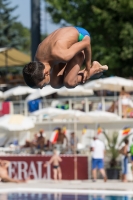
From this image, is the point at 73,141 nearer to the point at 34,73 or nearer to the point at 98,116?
the point at 98,116

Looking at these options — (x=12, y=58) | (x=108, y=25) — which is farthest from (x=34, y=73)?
(x=12, y=58)

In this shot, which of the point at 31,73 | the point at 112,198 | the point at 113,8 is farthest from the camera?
the point at 113,8

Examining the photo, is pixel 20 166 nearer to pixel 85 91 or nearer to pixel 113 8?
pixel 85 91

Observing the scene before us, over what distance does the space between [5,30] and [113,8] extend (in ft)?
63.6

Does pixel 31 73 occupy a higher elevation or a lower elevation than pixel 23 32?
lower

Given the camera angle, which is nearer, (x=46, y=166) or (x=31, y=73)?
(x=31, y=73)

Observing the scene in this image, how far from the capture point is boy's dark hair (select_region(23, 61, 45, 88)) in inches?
368

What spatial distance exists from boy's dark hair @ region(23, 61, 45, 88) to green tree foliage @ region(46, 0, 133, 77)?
61.4 feet

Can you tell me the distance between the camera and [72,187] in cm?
1969

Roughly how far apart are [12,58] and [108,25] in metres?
6.09

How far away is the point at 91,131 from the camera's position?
79.3 ft

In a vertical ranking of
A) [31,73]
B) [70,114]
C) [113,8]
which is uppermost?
[113,8]

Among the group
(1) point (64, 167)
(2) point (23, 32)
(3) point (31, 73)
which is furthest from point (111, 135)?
(2) point (23, 32)

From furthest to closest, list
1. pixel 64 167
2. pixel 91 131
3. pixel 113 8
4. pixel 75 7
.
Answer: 1. pixel 75 7
2. pixel 113 8
3. pixel 91 131
4. pixel 64 167
